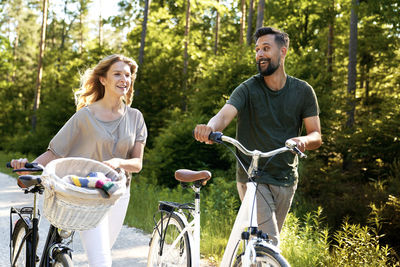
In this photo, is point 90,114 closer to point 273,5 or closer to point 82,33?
point 273,5

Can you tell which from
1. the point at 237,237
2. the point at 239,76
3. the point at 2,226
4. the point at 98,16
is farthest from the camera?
the point at 98,16

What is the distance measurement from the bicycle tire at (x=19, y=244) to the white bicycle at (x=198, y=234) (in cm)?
106

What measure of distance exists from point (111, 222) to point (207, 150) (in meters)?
9.98

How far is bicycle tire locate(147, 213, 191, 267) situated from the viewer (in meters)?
3.72

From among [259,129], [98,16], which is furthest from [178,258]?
[98,16]

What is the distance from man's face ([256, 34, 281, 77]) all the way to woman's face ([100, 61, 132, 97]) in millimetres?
1080

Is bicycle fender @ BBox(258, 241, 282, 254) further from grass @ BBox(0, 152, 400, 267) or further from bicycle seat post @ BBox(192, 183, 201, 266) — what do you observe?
grass @ BBox(0, 152, 400, 267)

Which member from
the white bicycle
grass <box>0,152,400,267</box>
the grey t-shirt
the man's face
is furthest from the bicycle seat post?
grass <box>0,152,400,267</box>

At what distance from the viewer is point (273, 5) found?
21172mm

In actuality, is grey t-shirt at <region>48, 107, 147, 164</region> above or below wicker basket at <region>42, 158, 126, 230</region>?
above

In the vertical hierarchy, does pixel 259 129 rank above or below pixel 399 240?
above

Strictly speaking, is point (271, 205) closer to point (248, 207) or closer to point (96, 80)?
point (248, 207)

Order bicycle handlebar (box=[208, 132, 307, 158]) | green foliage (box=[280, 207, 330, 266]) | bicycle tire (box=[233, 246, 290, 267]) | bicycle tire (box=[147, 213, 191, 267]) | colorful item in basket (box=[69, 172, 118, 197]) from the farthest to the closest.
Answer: green foliage (box=[280, 207, 330, 266])
bicycle tire (box=[147, 213, 191, 267])
bicycle handlebar (box=[208, 132, 307, 158])
colorful item in basket (box=[69, 172, 118, 197])
bicycle tire (box=[233, 246, 290, 267])

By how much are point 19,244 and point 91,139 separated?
1.15 meters
